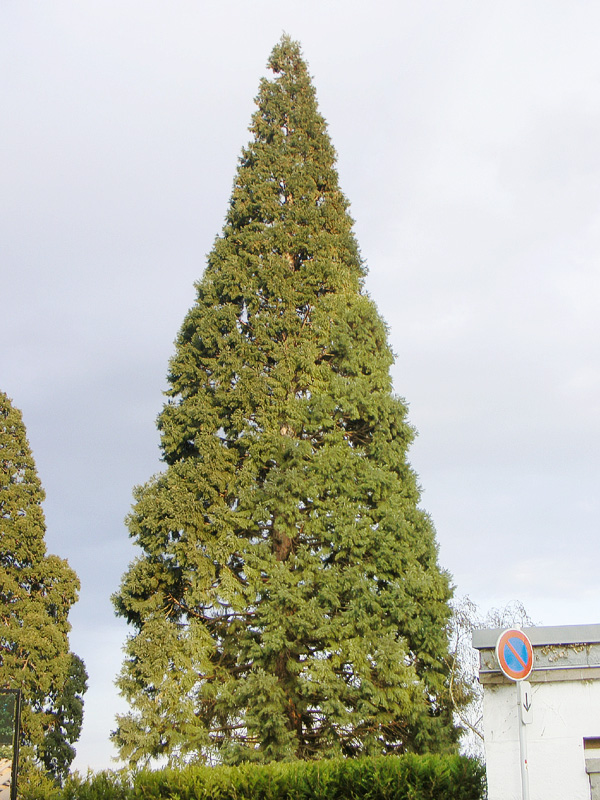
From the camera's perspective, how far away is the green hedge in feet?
26.8

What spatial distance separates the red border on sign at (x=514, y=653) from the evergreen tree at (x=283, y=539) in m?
5.42

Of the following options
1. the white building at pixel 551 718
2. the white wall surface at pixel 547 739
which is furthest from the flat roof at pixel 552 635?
the white wall surface at pixel 547 739

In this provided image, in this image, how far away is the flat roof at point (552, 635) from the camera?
738 cm

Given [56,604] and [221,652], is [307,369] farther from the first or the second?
[56,604]

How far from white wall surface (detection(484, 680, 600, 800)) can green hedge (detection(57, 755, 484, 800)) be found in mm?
1150

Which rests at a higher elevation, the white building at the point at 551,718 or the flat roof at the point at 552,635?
the flat roof at the point at 552,635

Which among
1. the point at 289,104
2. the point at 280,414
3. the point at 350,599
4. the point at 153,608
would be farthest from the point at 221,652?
the point at 289,104

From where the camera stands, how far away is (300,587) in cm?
1305

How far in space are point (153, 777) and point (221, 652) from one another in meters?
4.71

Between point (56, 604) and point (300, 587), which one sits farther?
point (56, 604)

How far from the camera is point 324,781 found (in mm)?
8406

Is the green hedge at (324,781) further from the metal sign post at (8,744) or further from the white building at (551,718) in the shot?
the metal sign post at (8,744)

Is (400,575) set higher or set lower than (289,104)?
lower

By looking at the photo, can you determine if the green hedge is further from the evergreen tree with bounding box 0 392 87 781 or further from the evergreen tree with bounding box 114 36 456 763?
the evergreen tree with bounding box 0 392 87 781
